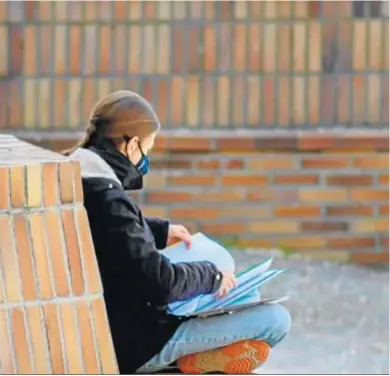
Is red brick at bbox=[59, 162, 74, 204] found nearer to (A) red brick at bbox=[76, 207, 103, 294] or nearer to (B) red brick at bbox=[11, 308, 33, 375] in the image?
(A) red brick at bbox=[76, 207, 103, 294]

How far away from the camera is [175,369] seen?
4121 millimetres

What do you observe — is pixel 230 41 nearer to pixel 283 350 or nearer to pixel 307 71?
pixel 307 71

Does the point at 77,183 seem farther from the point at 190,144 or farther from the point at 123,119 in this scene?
the point at 190,144

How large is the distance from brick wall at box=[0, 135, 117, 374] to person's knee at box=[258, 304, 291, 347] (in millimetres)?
609

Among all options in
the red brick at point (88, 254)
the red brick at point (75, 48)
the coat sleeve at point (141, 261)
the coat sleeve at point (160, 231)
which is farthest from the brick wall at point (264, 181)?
the red brick at point (88, 254)

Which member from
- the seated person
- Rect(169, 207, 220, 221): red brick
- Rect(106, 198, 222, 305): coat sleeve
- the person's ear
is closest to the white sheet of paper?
the seated person

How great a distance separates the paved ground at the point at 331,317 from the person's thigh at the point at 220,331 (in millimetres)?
1515

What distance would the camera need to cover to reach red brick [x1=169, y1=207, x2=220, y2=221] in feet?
28.8

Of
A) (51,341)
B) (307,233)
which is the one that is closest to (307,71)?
(307,233)

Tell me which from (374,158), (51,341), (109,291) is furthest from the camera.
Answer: (374,158)

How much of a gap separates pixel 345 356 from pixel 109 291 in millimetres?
2781

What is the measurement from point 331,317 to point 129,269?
12.2 feet

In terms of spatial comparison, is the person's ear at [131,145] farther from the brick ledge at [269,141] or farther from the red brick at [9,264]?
the brick ledge at [269,141]

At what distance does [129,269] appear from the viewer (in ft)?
12.5
